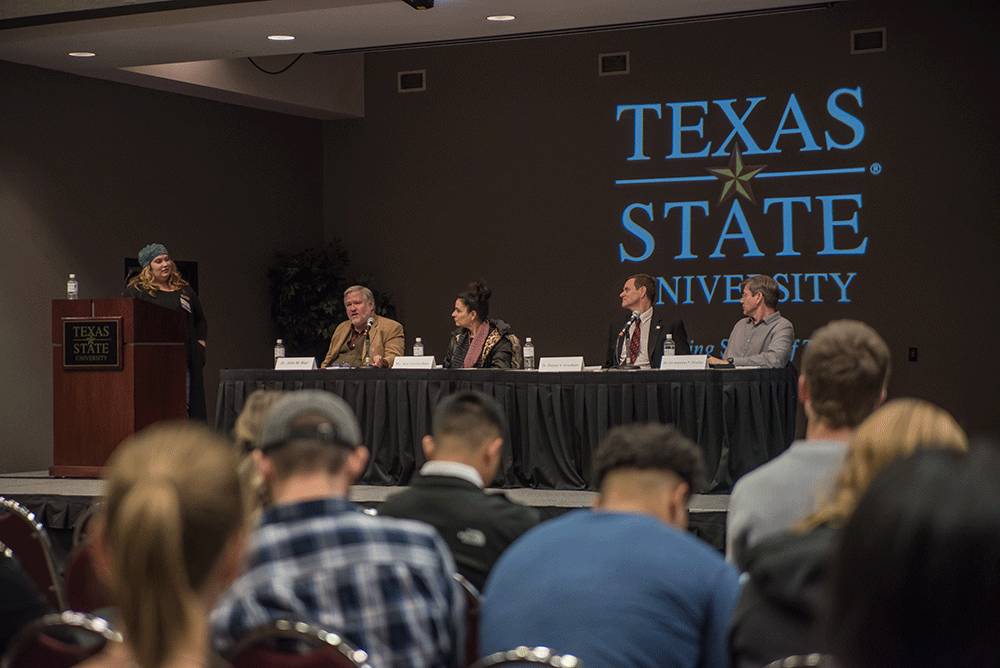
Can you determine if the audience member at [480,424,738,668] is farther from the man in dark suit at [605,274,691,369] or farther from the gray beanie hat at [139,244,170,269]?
the gray beanie hat at [139,244,170,269]

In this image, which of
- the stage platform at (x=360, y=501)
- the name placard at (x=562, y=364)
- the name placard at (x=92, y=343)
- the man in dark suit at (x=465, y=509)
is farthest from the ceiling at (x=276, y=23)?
the man in dark suit at (x=465, y=509)

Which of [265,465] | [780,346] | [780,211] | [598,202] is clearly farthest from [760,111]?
[265,465]

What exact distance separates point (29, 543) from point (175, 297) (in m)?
4.61

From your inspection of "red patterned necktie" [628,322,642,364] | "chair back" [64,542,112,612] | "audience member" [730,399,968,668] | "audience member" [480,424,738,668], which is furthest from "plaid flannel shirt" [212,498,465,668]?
"red patterned necktie" [628,322,642,364]

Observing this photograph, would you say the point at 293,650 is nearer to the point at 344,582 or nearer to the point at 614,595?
the point at 344,582

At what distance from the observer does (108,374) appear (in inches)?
310

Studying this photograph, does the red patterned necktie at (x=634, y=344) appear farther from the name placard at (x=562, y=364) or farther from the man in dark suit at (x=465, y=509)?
the man in dark suit at (x=465, y=509)

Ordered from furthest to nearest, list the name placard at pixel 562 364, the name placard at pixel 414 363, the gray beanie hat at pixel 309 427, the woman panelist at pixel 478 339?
the woman panelist at pixel 478 339 → the name placard at pixel 414 363 → the name placard at pixel 562 364 → the gray beanie hat at pixel 309 427

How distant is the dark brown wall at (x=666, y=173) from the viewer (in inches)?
407

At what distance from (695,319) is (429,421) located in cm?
401

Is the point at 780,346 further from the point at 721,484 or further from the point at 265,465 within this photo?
the point at 265,465

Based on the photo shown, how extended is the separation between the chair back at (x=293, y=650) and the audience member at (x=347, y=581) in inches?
8.7

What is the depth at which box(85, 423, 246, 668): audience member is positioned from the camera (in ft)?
4.17

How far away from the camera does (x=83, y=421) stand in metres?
8.01
